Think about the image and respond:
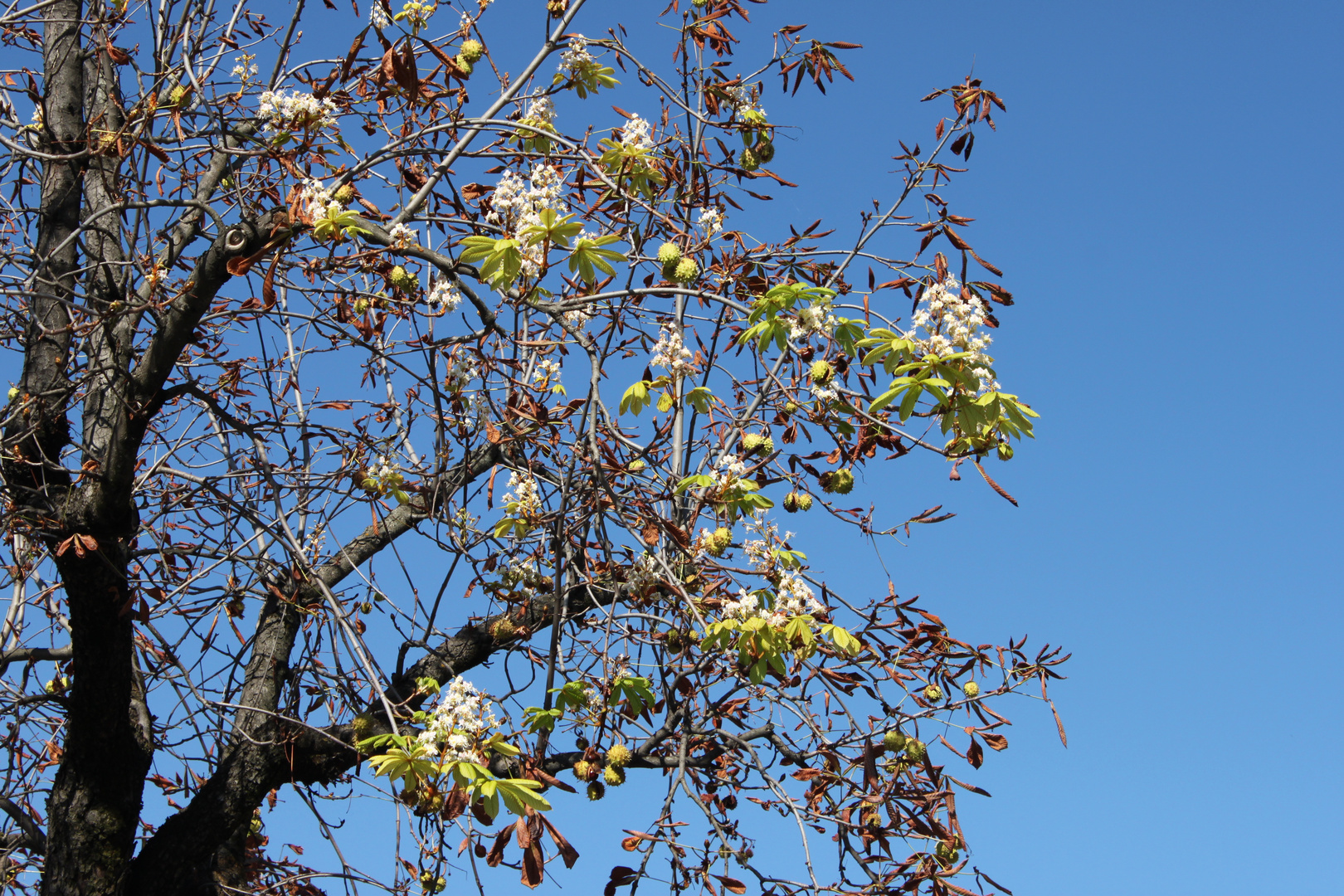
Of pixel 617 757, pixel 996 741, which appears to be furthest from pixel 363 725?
pixel 996 741

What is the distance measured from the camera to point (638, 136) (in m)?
2.81

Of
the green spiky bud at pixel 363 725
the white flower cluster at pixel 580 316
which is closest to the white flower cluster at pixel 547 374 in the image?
the white flower cluster at pixel 580 316

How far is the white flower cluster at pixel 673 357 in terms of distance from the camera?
298cm

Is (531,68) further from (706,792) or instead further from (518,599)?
(706,792)

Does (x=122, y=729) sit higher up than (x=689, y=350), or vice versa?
(x=689, y=350)

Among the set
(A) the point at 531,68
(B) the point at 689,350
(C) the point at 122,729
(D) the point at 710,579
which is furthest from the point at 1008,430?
(C) the point at 122,729

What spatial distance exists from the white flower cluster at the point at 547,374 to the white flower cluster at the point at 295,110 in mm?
1293

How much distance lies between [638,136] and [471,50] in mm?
796

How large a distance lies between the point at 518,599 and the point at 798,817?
131cm

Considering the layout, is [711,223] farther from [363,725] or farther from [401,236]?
[363,725]

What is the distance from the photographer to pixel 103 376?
11.2 ft

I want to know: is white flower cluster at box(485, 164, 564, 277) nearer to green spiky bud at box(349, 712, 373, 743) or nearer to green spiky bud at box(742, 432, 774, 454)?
green spiky bud at box(742, 432, 774, 454)

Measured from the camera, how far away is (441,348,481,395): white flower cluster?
3303 millimetres

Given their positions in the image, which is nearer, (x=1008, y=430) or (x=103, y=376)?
(x=1008, y=430)
